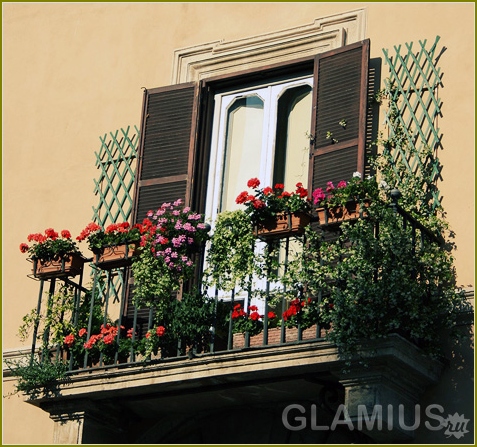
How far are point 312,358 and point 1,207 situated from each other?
13.6 ft

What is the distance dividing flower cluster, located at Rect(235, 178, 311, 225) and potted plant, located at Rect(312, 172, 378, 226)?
0.12m

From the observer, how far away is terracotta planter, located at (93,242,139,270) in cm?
1046

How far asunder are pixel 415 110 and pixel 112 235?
240 centimetres

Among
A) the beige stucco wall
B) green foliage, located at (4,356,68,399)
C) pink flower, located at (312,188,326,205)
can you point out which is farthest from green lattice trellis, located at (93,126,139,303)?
pink flower, located at (312,188,326,205)

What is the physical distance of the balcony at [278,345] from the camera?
30.3 feet

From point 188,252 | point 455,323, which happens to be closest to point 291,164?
point 188,252

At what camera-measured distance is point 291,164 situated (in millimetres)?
11156

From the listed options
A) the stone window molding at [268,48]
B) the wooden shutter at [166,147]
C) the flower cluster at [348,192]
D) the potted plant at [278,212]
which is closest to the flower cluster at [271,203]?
the potted plant at [278,212]

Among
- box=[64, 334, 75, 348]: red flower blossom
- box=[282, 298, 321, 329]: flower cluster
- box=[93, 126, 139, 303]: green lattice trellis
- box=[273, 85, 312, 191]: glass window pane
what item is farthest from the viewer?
box=[93, 126, 139, 303]: green lattice trellis

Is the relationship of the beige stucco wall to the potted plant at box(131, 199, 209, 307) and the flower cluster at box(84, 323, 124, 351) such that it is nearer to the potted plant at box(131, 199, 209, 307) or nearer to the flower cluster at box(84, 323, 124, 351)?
the flower cluster at box(84, 323, 124, 351)

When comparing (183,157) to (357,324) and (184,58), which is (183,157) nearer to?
(184,58)

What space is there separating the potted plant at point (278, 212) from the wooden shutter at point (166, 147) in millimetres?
1137

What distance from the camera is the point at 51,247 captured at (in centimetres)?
1074

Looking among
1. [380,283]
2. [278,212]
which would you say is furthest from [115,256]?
[380,283]
